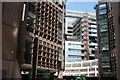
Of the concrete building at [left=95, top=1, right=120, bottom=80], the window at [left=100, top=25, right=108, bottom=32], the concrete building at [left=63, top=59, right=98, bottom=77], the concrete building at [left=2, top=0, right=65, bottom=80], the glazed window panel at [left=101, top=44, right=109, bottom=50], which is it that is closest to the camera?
the concrete building at [left=2, top=0, right=65, bottom=80]

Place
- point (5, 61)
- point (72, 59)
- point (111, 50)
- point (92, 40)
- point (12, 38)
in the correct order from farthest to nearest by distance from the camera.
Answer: point (92, 40) < point (72, 59) < point (111, 50) < point (12, 38) < point (5, 61)

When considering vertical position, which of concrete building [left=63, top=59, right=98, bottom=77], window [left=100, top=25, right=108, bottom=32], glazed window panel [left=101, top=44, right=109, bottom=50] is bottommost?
concrete building [left=63, top=59, right=98, bottom=77]

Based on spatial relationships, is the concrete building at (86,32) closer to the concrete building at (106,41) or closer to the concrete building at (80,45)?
the concrete building at (80,45)

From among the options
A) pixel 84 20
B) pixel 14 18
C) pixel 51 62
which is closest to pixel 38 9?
pixel 51 62

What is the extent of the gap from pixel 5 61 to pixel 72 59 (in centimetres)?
8198

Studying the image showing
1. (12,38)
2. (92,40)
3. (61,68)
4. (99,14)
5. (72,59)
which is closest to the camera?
(12,38)

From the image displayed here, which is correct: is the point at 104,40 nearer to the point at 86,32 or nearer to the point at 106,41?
the point at 106,41

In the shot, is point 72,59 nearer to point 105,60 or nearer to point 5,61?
point 105,60

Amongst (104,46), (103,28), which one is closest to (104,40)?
(104,46)

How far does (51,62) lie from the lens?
125ft

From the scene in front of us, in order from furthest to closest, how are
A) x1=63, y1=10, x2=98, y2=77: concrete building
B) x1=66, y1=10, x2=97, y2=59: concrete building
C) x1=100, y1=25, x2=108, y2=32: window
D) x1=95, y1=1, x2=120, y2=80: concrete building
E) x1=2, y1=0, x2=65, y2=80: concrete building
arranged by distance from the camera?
x1=66, y1=10, x2=97, y2=59: concrete building
x1=63, y1=10, x2=98, y2=77: concrete building
x1=100, y1=25, x2=108, y2=32: window
x1=95, y1=1, x2=120, y2=80: concrete building
x1=2, y1=0, x2=65, y2=80: concrete building

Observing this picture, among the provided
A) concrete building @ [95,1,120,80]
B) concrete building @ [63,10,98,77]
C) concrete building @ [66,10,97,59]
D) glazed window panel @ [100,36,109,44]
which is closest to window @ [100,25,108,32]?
concrete building @ [95,1,120,80]

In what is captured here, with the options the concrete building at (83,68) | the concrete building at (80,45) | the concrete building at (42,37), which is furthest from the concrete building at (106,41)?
the concrete building at (80,45)

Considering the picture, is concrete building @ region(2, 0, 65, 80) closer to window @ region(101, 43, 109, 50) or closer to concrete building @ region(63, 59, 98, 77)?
window @ region(101, 43, 109, 50)
